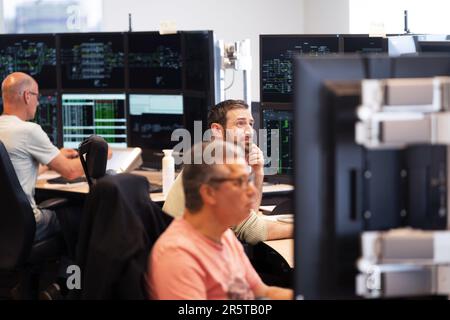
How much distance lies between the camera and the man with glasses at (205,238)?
1935 millimetres

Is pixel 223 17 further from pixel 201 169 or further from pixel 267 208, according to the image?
pixel 201 169

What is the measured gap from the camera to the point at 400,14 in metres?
6.00

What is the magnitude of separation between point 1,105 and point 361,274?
3599 millimetres

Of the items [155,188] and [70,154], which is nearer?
[155,188]

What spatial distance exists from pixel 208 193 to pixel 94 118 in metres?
2.88

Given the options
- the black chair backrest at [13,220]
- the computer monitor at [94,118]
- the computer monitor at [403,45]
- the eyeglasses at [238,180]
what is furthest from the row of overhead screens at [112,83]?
the eyeglasses at [238,180]

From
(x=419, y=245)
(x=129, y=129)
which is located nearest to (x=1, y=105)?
(x=129, y=129)

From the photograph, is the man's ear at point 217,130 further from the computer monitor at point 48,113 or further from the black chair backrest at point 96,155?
the computer monitor at point 48,113

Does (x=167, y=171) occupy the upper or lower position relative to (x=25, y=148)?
lower

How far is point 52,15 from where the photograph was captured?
6.79m

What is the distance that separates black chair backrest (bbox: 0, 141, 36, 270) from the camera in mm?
3658

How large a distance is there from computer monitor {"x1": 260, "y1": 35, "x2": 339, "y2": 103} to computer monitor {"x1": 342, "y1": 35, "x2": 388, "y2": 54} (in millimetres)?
61

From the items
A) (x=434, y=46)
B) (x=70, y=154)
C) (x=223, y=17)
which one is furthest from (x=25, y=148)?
(x=223, y=17)
